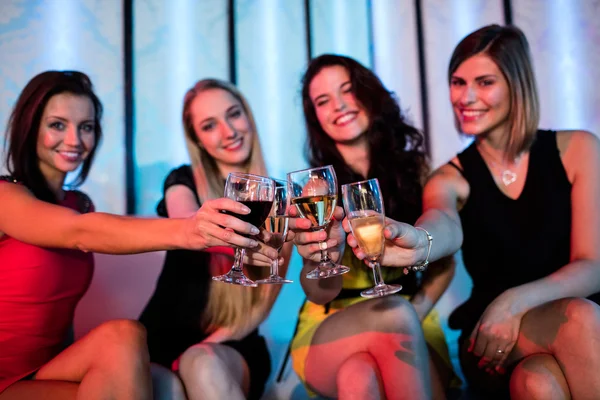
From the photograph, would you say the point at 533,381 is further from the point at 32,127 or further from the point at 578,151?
the point at 32,127

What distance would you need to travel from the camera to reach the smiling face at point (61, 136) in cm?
189

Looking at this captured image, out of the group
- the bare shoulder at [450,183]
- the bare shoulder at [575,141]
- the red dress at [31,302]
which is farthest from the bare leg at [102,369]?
the bare shoulder at [575,141]

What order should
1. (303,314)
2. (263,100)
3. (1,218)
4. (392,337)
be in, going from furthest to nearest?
(263,100)
(303,314)
(1,218)
(392,337)

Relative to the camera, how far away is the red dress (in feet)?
5.30

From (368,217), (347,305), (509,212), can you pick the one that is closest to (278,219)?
(368,217)

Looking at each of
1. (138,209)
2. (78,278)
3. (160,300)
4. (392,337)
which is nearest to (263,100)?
(138,209)

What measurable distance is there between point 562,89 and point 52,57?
3.16 m

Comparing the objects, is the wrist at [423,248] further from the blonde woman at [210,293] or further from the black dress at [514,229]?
the black dress at [514,229]

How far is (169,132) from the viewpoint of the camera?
3.14 m

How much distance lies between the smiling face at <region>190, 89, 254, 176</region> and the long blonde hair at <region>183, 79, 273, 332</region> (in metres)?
0.03

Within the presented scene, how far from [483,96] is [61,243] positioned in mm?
1543

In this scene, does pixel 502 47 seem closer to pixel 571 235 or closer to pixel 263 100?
pixel 571 235

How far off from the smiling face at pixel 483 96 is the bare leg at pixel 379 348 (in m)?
0.82

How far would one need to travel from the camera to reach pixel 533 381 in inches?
56.7
